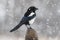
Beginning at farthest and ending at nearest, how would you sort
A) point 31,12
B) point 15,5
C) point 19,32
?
point 15,5, point 19,32, point 31,12

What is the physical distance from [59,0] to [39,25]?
3.10ft

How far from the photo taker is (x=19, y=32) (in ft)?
20.0

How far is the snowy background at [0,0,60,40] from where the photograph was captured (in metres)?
6.01

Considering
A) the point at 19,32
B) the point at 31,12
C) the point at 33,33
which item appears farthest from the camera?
the point at 19,32

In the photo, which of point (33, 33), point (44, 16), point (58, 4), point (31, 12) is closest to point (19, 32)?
point (44, 16)

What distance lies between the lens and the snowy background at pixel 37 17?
6.01 m

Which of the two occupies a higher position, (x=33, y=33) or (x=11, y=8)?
(x=11, y=8)

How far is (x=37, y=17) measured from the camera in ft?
20.3

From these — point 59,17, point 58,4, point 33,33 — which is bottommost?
point 33,33

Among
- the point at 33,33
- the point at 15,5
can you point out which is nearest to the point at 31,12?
the point at 33,33

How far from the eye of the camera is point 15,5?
6605 mm

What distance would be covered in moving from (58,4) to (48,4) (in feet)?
0.76

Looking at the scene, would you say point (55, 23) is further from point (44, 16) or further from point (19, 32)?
point (19, 32)

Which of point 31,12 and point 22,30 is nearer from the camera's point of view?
point 31,12
